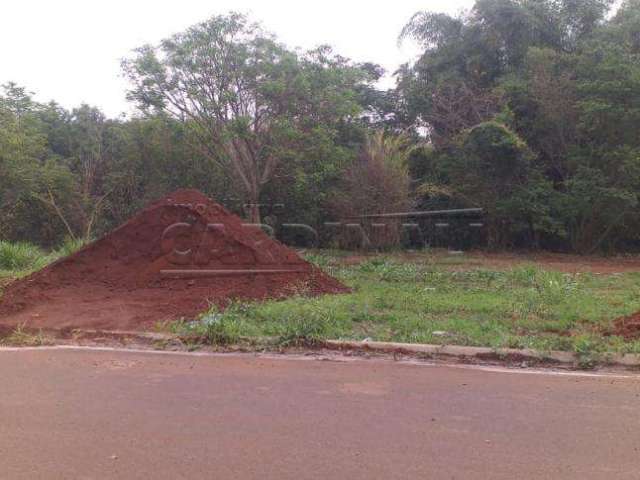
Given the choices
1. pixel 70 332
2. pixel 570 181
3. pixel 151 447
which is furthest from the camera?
pixel 570 181

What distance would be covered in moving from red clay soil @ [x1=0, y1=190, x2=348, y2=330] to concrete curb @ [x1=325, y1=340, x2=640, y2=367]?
288 centimetres

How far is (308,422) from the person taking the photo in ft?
15.7

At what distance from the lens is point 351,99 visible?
53.3ft

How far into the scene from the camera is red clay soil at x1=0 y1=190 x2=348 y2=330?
30.3ft

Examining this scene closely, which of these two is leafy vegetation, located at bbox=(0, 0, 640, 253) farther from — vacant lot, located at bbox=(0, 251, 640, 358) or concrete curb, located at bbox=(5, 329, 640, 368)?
concrete curb, located at bbox=(5, 329, 640, 368)

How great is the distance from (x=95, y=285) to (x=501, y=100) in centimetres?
1352

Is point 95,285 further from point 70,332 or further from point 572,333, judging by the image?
point 572,333

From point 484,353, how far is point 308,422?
2.77m

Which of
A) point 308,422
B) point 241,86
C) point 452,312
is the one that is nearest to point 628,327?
point 452,312

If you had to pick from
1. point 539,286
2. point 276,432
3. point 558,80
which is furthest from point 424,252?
point 276,432

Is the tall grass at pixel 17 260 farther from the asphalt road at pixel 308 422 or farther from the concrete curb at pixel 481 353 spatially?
the concrete curb at pixel 481 353

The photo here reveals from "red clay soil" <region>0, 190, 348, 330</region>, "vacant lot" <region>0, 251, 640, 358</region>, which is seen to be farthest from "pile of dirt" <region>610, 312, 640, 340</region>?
"red clay soil" <region>0, 190, 348, 330</region>

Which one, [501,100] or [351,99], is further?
[501,100]

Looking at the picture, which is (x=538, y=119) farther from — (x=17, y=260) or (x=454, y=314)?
(x=17, y=260)
